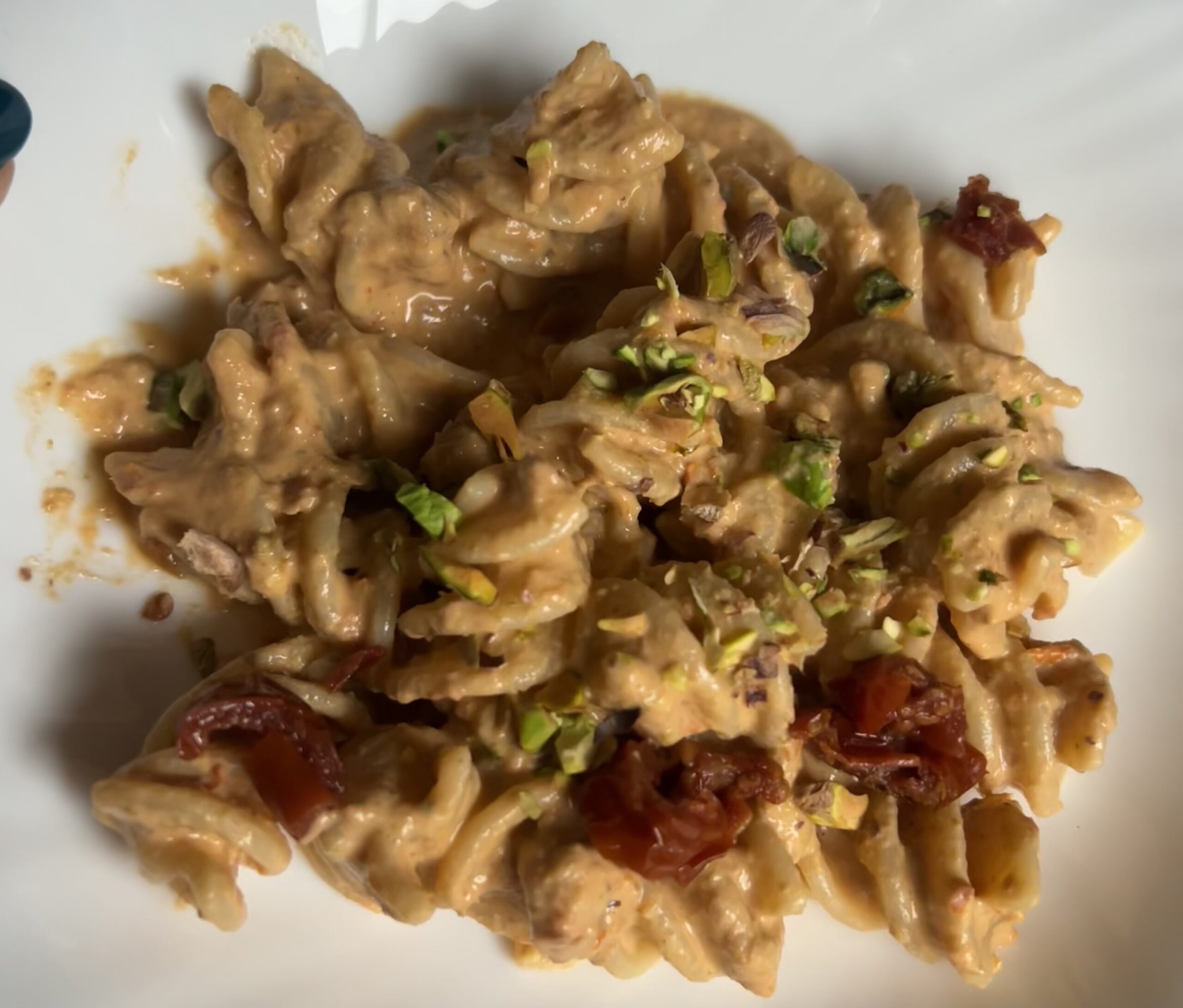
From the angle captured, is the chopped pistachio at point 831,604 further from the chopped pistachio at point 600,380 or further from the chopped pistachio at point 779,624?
the chopped pistachio at point 600,380

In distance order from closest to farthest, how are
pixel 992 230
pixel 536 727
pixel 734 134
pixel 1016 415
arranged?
1. pixel 536 727
2. pixel 1016 415
3. pixel 992 230
4. pixel 734 134

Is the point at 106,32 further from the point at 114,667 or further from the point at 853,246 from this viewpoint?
the point at 853,246

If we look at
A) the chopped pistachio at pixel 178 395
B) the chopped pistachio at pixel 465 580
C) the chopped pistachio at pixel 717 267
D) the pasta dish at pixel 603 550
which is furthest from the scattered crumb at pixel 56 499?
the chopped pistachio at pixel 717 267

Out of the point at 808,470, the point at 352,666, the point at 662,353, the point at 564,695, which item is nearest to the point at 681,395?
the point at 662,353

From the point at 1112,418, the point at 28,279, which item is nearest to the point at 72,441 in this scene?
the point at 28,279

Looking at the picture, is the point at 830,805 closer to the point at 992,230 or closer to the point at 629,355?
the point at 629,355

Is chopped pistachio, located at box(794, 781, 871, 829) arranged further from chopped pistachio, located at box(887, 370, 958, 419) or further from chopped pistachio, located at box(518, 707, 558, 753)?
chopped pistachio, located at box(887, 370, 958, 419)
